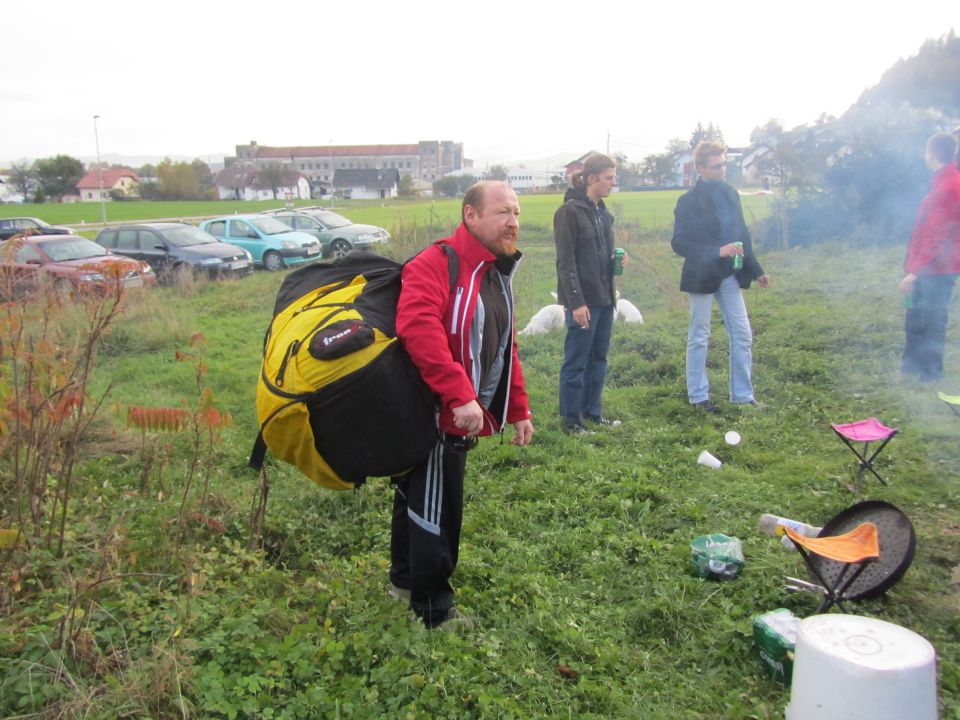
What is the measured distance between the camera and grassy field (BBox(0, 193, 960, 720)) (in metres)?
2.55

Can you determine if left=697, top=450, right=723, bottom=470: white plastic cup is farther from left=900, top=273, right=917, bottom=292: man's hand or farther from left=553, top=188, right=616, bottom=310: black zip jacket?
left=900, top=273, right=917, bottom=292: man's hand

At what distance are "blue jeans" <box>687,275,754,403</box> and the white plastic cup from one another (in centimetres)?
121

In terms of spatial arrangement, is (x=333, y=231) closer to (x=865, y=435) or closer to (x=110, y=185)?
(x=865, y=435)

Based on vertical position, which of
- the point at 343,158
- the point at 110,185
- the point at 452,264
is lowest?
the point at 452,264

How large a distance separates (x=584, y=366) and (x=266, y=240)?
14.6m

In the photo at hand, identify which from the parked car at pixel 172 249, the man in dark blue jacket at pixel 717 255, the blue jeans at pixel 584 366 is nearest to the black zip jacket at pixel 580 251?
the blue jeans at pixel 584 366

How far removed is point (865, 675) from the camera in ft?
6.81

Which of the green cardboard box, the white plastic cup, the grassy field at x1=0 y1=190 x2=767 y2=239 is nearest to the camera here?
the green cardboard box

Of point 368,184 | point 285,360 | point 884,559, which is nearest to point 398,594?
point 285,360

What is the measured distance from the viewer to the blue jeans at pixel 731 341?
5.79 meters

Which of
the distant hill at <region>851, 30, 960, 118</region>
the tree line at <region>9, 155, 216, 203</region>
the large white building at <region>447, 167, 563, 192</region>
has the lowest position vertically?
the large white building at <region>447, 167, 563, 192</region>

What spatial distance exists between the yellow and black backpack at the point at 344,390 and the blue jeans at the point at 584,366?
283 centimetres

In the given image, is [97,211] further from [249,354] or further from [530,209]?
[249,354]

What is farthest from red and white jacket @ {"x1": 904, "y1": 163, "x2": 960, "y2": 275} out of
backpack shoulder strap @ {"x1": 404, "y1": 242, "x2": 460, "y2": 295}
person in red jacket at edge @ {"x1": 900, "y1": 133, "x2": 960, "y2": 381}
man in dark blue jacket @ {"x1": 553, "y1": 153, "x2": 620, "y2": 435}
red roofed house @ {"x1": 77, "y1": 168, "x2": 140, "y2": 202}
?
red roofed house @ {"x1": 77, "y1": 168, "x2": 140, "y2": 202}
